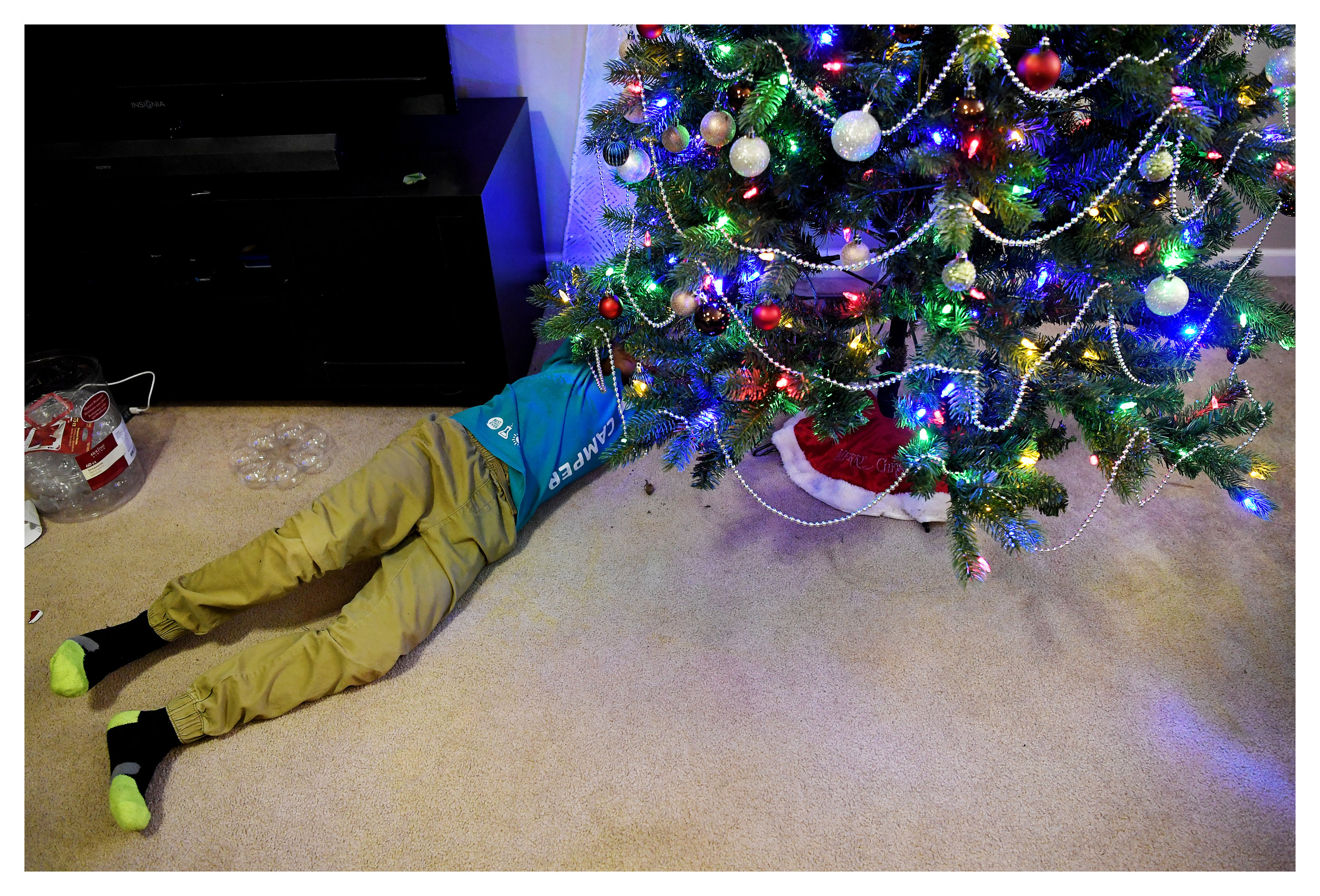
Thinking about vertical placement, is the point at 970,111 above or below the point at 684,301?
above

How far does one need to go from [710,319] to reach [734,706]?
616 mm

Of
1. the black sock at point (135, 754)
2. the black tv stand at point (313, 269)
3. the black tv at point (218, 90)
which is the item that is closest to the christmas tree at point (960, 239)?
the black tv stand at point (313, 269)

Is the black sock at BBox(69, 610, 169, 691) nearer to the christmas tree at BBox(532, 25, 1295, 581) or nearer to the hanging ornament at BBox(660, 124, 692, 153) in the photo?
the christmas tree at BBox(532, 25, 1295, 581)

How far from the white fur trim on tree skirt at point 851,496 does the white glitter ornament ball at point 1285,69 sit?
804mm

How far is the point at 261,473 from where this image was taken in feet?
6.03

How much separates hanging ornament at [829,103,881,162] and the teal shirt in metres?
0.68

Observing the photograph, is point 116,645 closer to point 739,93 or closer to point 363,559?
point 363,559

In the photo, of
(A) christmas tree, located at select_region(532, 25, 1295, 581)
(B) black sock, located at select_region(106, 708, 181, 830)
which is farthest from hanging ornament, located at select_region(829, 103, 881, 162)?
(B) black sock, located at select_region(106, 708, 181, 830)

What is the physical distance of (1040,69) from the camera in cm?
99

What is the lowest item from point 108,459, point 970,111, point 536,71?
point 108,459

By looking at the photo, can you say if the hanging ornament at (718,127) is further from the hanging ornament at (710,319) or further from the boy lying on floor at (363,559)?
the boy lying on floor at (363,559)

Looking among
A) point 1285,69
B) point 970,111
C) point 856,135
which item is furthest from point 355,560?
point 1285,69

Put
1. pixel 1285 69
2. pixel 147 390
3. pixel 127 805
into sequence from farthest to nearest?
pixel 147 390 → pixel 127 805 → pixel 1285 69

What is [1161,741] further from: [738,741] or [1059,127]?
[1059,127]
